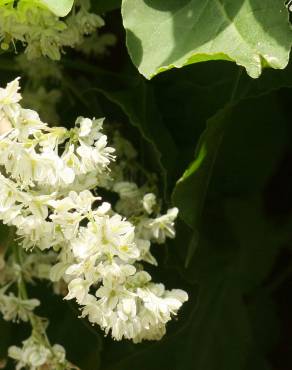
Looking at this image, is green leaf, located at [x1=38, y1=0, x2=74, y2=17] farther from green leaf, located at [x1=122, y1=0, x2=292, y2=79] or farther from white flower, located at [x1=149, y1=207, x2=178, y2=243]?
white flower, located at [x1=149, y1=207, x2=178, y2=243]

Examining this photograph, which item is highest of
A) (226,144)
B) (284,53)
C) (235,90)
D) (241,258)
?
(284,53)

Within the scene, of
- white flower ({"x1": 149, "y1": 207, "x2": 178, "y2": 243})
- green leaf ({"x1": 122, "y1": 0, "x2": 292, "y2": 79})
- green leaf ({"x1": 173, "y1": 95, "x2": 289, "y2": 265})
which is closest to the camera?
green leaf ({"x1": 122, "y1": 0, "x2": 292, "y2": 79})

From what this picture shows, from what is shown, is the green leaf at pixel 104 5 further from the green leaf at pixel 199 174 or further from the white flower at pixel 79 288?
the white flower at pixel 79 288

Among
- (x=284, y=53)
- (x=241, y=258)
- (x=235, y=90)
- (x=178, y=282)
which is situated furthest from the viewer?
(x=241, y=258)

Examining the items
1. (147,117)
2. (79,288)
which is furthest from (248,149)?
(79,288)

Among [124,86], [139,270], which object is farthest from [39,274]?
[124,86]

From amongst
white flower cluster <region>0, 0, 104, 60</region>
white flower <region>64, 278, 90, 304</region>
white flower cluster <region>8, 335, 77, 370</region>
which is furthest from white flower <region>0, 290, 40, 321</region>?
white flower cluster <region>0, 0, 104, 60</region>

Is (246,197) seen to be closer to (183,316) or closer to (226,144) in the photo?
(226,144)
